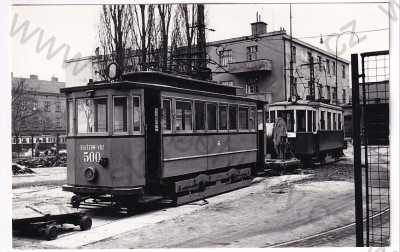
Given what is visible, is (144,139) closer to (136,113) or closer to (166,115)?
(136,113)

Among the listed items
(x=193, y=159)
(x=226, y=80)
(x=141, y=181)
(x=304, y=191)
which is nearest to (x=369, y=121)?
(x=141, y=181)

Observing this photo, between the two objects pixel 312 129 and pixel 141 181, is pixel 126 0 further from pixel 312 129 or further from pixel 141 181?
pixel 312 129

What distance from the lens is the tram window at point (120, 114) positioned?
795 cm

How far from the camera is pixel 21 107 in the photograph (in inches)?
286

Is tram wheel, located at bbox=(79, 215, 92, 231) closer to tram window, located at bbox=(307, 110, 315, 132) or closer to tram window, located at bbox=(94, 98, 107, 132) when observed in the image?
tram window, located at bbox=(94, 98, 107, 132)

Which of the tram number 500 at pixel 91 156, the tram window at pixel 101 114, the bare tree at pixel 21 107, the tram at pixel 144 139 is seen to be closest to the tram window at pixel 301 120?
the tram at pixel 144 139

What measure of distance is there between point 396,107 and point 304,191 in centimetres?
582

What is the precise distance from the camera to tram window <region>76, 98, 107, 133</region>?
8031 mm

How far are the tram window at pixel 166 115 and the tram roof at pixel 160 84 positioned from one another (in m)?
0.28

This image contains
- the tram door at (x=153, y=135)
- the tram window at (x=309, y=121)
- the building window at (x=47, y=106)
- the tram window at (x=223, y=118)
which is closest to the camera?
the tram door at (x=153, y=135)

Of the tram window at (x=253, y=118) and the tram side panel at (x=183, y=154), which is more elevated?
the tram window at (x=253, y=118)

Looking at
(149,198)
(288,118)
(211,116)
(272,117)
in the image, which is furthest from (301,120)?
(149,198)

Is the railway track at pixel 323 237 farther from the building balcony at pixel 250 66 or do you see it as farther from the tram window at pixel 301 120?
the building balcony at pixel 250 66

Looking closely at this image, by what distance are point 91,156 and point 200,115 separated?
2.79 meters
